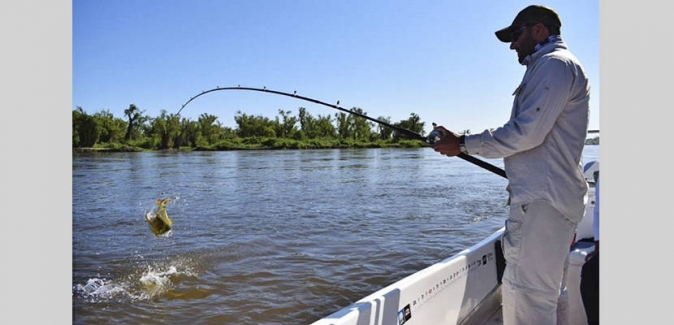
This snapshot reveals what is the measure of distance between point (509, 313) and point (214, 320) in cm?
325

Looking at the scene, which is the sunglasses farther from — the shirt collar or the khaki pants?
the khaki pants

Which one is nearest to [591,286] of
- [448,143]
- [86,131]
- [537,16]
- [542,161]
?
[542,161]

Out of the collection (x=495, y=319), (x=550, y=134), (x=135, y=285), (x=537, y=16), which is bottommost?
(x=135, y=285)

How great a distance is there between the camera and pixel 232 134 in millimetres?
57438

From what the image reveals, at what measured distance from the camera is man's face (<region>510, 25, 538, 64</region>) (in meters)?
2.13

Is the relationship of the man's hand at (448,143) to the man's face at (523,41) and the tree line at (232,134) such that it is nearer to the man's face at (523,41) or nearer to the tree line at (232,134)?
the man's face at (523,41)

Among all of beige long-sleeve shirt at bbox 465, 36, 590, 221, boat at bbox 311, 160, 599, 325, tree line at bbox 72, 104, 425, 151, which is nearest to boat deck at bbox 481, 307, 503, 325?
boat at bbox 311, 160, 599, 325

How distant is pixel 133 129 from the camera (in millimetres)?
43500

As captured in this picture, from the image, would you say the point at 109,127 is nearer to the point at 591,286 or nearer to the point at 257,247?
the point at 257,247

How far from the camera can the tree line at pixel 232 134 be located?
40197mm

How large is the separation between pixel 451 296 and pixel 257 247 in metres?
5.42

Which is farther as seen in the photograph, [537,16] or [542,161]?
[537,16]

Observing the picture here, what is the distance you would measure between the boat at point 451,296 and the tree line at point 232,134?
28901 millimetres
